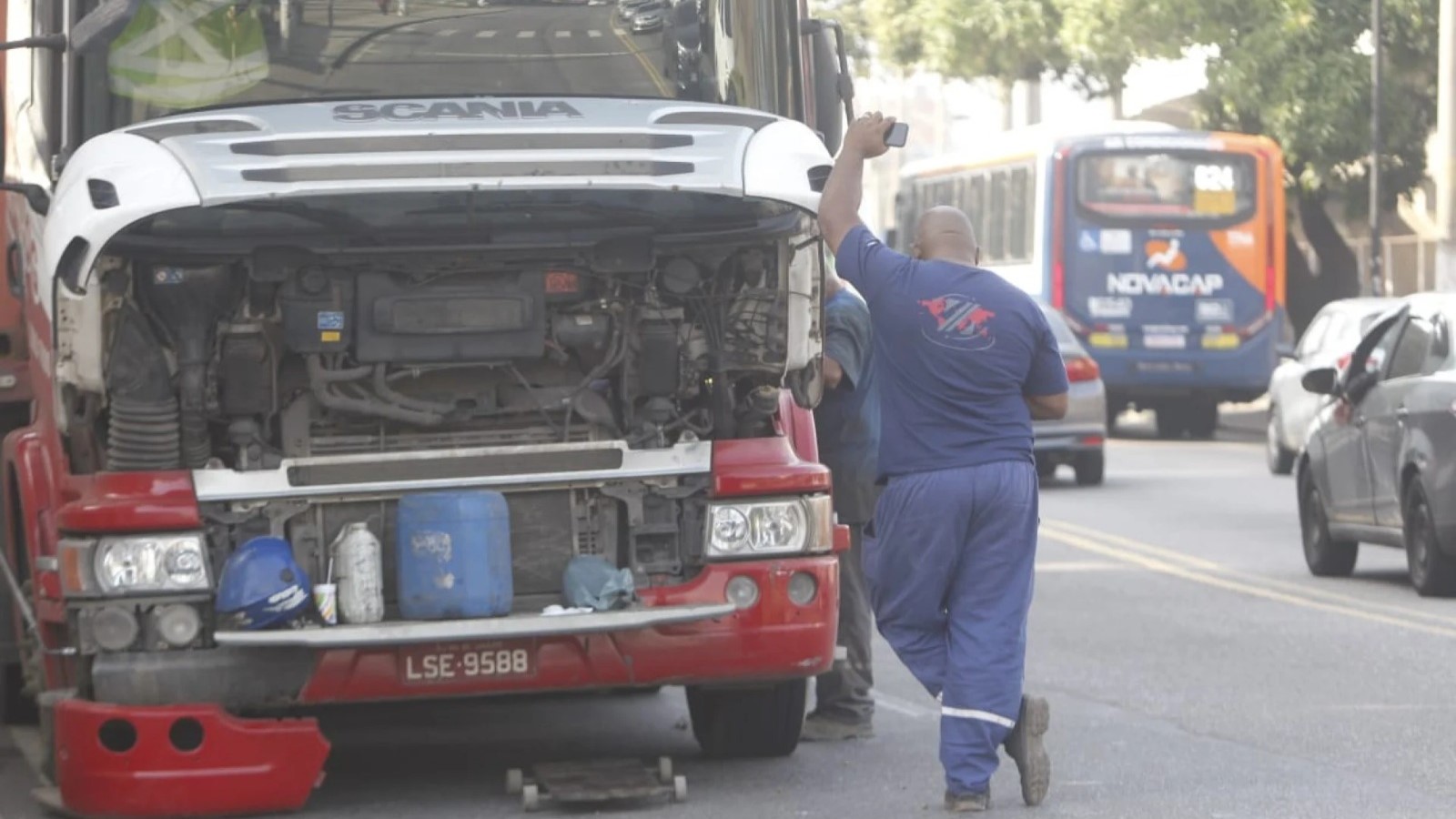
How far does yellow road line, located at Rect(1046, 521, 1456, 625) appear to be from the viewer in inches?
567

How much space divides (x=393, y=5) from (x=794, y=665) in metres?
2.38

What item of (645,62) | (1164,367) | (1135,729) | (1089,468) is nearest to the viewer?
(645,62)

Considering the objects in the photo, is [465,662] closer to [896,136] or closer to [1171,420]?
[896,136]

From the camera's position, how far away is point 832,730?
1016 centimetres

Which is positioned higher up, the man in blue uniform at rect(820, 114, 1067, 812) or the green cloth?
the green cloth

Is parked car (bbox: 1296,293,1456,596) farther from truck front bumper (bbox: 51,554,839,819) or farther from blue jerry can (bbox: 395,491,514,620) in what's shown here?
blue jerry can (bbox: 395,491,514,620)

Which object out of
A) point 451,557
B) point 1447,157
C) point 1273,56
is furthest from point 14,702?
point 1273,56

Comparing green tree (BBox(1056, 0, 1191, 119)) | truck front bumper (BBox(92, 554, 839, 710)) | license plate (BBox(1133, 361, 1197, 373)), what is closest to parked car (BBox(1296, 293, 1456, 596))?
truck front bumper (BBox(92, 554, 839, 710))

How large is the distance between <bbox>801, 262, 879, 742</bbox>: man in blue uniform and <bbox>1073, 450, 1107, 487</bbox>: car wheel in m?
14.6

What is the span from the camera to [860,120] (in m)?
8.34

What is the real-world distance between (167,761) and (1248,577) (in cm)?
964

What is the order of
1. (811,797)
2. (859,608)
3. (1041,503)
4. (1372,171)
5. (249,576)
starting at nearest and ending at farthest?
1. (249,576)
2. (811,797)
3. (859,608)
4. (1041,503)
5. (1372,171)

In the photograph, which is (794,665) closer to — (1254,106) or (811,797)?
(811,797)

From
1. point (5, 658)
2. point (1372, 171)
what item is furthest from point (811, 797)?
point (1372, 171)
